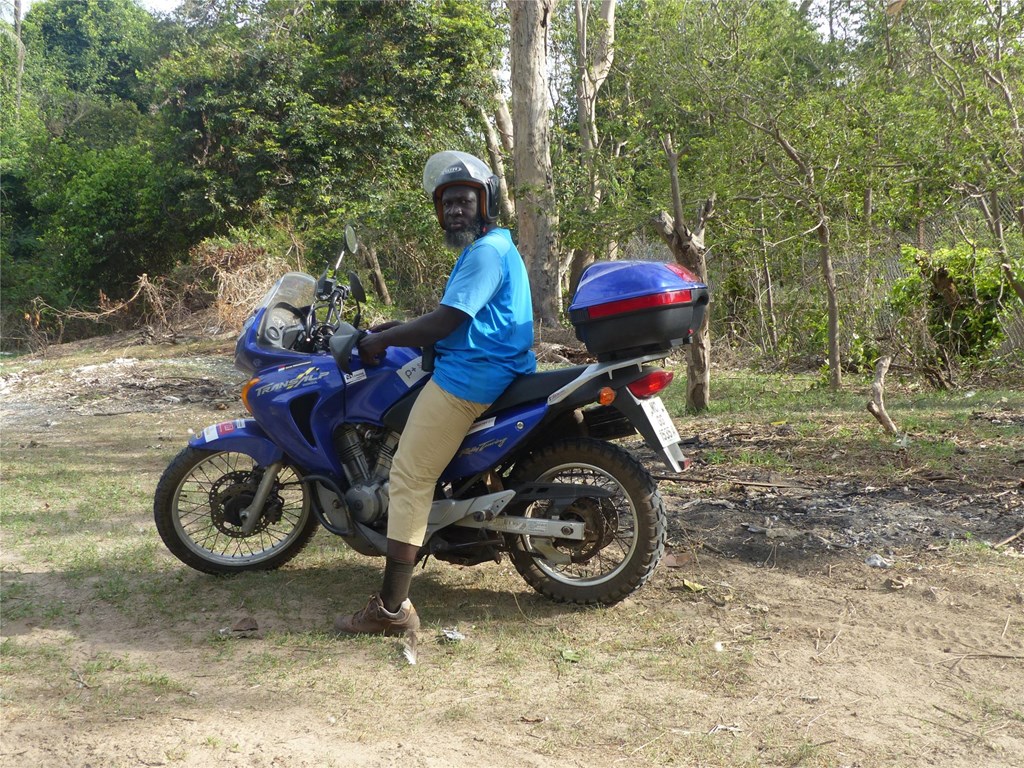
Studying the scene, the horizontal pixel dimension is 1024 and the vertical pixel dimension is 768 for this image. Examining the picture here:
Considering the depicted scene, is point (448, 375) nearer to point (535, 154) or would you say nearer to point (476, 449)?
point (476, 449)

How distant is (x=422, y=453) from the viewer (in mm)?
3781

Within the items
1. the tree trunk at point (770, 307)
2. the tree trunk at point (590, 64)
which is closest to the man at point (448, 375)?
the tree trunk at point (770, 307)

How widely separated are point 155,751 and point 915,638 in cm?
286

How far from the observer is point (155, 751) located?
2918 mm

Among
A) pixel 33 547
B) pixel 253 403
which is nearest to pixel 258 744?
pixel 253 403

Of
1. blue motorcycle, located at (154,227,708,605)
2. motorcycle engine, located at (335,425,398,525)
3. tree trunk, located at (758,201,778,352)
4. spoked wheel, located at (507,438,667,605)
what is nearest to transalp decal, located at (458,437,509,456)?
blue motorcycle, located at (154,227,708,605)

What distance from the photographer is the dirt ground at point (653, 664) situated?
2.89 m

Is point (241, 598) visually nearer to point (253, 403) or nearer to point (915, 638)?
point (253, 403)

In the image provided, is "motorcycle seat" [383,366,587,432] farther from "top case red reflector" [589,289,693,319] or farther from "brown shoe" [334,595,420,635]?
"brown shoe" [334,595,420,635]

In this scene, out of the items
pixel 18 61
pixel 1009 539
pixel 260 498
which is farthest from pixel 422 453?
pixel 18 61

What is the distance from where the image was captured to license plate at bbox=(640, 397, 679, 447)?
146 inches

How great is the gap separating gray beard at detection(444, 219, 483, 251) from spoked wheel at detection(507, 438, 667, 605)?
0.96 meters

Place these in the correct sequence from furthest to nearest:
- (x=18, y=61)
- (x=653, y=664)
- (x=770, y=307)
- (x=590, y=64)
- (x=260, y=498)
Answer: (x=18, y=61)
(x=590, y=64)
(x=770, y=307)
(x=260, y=498)
(x=653, y=664)

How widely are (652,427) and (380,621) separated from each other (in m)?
1.40
